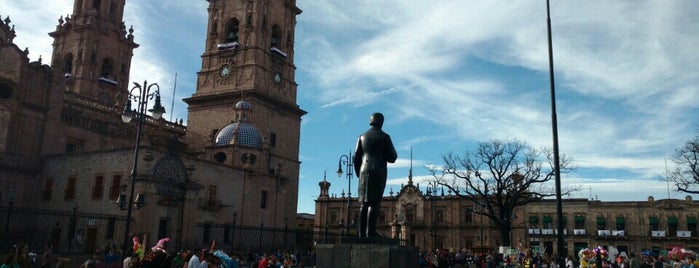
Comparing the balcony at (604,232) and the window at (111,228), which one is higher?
the balcony at (604,232)

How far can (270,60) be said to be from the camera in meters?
50.3

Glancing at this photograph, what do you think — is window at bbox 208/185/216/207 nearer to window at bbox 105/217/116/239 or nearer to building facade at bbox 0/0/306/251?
building facade at bbox 0/0/306/251

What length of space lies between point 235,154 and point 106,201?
36.7ft

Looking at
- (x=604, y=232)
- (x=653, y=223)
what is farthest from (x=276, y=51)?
(x=653, y=223)

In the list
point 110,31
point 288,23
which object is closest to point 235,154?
point 288,23

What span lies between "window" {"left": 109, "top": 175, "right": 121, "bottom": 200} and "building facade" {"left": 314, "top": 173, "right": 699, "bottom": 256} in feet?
82.9

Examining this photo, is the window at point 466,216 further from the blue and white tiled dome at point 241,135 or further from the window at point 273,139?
the blue and white tiled dome at point 241,135

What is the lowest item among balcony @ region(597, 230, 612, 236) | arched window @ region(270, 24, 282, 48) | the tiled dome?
balcony @ region(597, 230, 612, 236)

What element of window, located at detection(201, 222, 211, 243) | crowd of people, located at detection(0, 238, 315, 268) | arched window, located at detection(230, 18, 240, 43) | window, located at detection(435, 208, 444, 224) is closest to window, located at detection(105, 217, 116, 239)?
crowd of people, located at detection(0, 238, 315, 268)

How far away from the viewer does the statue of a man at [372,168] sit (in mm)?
11062

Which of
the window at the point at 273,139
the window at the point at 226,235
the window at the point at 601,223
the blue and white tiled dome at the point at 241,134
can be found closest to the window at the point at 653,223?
the window at the point at 601,223

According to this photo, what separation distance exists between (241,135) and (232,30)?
1363cm

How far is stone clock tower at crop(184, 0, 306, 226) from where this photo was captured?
46.5m

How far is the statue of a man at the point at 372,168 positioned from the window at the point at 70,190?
90.8 ft
